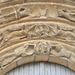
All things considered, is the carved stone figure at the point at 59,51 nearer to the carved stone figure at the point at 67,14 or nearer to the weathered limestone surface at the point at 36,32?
the weathered limestone surface at the point at 36,32

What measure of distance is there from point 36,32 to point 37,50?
344 millimetres

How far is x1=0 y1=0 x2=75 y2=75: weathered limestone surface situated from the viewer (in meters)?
5.21

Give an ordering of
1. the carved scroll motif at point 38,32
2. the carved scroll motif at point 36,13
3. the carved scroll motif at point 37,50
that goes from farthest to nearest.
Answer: the carved scroll motif at point 36,13
the carved scroll motif at point 38,32
the carved scroll motif at point 37,50

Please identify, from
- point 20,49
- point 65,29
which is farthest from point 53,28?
point 20,49

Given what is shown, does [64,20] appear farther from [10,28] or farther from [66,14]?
[10,28]

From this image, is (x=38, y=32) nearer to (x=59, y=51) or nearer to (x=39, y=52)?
(x=39, y=52)

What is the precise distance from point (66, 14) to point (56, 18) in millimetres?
183

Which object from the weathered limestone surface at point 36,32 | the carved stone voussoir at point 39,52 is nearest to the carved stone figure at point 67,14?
the weathered limestone surface at point 36,32

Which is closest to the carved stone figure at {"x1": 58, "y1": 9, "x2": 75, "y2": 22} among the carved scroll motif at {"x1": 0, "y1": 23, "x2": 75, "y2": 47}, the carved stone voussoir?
the carved scroll motif at {"x1": 0, "y1": 23, "x2": 75, "y2": 47}

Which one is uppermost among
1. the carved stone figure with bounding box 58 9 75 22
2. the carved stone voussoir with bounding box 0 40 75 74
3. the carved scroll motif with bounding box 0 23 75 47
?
the carved stone figure with bounding box 58 9 75 22

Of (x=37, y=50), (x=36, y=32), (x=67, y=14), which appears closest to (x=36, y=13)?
(x=36, y=32)

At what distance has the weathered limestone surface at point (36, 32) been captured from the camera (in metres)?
5.21

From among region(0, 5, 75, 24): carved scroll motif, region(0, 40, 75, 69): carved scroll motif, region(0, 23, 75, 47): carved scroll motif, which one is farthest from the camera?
region(0, 5, 75, 24): carved scroll motif

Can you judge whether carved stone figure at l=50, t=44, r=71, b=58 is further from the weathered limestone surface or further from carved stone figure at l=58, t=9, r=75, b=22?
carved stone figure at l=58, t=9, r=75, b=22
